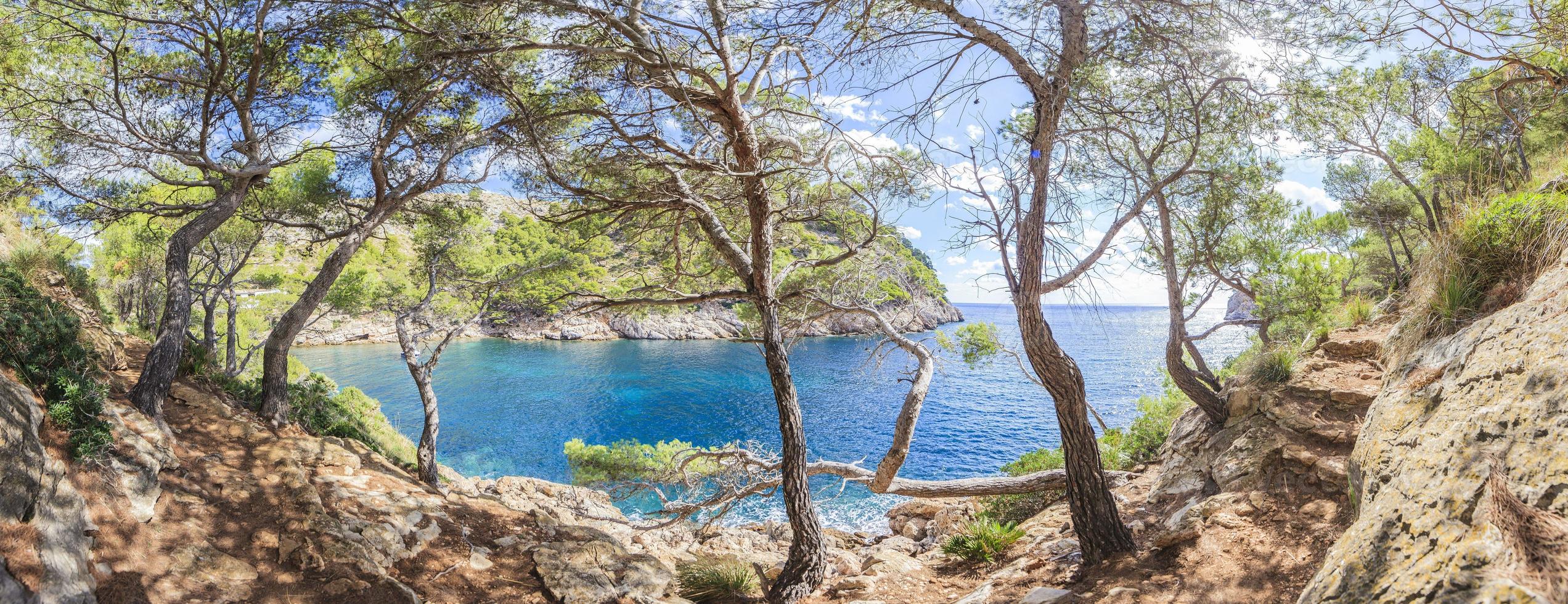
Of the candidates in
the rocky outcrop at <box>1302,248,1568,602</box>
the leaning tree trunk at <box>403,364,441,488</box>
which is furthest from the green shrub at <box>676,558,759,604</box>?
the leaning tree trunk at <box>403,364,441,488</box>

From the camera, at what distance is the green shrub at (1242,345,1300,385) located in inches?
214

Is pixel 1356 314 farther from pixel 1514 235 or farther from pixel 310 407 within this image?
pixel 310 407

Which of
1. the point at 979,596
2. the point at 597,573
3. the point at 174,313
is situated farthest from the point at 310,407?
the point at 979,596

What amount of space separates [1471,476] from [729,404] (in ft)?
81.6

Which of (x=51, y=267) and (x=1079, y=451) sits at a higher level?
(x=51, y=267)

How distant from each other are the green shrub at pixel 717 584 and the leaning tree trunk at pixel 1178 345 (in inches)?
182

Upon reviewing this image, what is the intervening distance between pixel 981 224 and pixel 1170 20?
169 cm

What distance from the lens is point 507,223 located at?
43.5 ft

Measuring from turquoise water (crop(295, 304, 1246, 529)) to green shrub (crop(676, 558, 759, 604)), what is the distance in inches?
298

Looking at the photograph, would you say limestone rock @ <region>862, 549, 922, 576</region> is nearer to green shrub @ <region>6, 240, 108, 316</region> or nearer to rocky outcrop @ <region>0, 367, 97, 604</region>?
rocky outcrop @ <region>0, 367, 97, 604</region>

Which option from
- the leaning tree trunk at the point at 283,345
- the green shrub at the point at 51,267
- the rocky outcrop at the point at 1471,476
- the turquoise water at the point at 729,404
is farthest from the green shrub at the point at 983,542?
the green shrub at the point at 51,267

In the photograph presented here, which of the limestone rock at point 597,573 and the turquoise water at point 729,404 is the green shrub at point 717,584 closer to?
the limestone rock at point 597,573

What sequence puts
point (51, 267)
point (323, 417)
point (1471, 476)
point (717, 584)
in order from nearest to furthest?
point (1471, 476)
point (717, 584)
point (323, 417)
point (51, 267)

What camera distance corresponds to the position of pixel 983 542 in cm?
542
